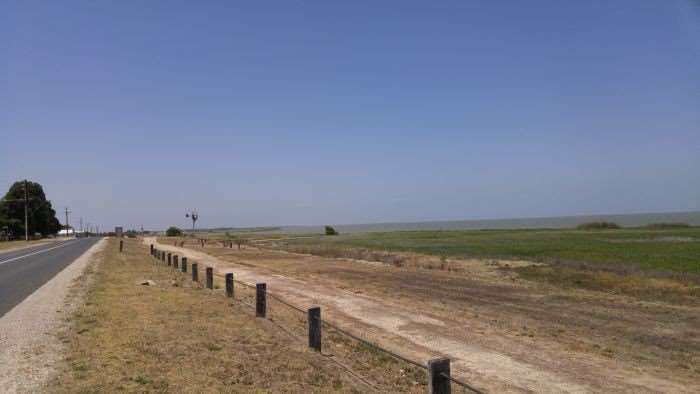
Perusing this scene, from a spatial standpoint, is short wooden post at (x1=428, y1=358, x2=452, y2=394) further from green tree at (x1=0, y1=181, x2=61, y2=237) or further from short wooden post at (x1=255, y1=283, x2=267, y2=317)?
green tree at (x1=0, y1=181, x2=61, y2=237)

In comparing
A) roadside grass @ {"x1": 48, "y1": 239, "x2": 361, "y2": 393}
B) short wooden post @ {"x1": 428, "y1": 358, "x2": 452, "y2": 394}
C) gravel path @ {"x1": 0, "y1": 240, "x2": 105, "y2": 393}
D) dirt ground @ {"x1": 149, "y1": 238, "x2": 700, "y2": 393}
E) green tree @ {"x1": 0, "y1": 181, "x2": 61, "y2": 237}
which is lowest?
dirt ground @ {"x1": 149, "y1": 238, "x2": 700, "y2": 393}

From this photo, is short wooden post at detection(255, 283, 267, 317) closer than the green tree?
Yes

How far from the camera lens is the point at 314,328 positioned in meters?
10.9

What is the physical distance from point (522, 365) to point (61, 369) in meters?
8.08

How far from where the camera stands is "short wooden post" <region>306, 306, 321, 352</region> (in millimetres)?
10797

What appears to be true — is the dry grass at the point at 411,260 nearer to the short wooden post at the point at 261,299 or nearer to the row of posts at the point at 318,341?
the row of posts at the point at 318,341

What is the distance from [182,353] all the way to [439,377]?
5.44 m

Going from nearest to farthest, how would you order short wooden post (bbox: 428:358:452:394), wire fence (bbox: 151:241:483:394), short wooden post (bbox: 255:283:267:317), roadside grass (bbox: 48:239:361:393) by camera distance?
short wooden post (bbox: 428:358:452:394)
roadside grass (bbox: 48:239:361:393)
wire fence (bbox: 151:241:483:394)
short wooden post (bbox: 255:283:267:317)

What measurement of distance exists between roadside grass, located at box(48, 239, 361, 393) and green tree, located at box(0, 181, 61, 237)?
10150 cm

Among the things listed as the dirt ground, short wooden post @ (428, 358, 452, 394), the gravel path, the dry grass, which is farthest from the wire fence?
the dry grass

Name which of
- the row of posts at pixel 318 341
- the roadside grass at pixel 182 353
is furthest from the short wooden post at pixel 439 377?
the roadside grass at pixel 182 353

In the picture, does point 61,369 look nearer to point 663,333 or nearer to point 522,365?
point 522,365

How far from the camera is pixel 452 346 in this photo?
40.1 ft

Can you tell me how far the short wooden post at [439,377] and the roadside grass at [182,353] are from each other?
2.59m
